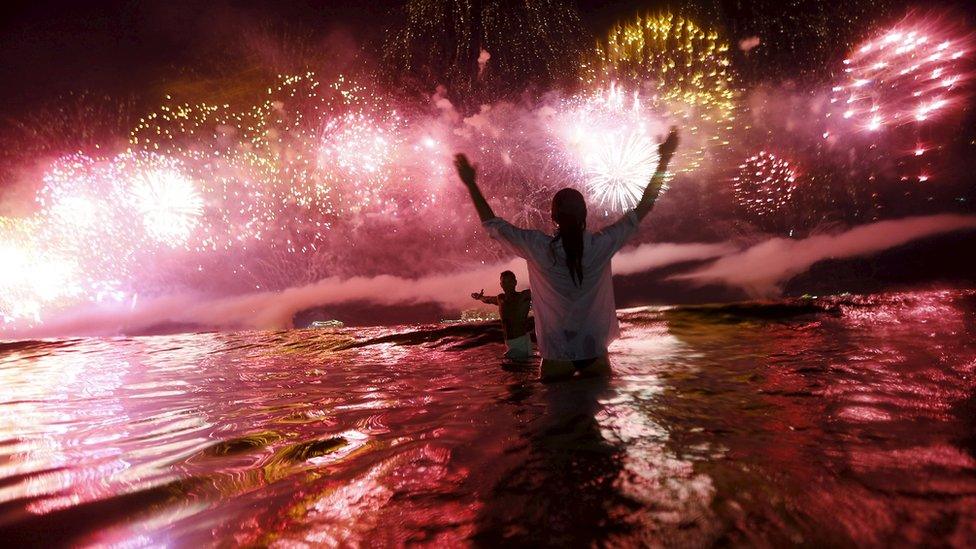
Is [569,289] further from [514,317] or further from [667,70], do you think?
[667,70]

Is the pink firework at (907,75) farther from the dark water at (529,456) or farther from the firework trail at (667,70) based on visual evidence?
the dark water at (529,456)

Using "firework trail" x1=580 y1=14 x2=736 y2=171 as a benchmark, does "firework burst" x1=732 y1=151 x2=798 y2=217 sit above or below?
below

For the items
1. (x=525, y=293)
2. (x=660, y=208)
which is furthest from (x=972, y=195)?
(x=525, y=293)

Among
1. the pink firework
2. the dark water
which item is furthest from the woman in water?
the pink firework

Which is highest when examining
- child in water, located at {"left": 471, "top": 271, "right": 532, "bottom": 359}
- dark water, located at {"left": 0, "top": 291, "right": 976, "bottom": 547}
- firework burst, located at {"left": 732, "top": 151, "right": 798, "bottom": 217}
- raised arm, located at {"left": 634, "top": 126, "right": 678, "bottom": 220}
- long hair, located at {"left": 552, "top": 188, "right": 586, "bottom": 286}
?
firework burst, located at {"left": 732, "top": 151, "right": 798, "bottom": 217}

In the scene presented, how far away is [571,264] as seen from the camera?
11.7ft

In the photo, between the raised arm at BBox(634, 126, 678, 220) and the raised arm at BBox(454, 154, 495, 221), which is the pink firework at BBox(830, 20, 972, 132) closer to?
the raised arm at BBox(634, 126, 678, 220)

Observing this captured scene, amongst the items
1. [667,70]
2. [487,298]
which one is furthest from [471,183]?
[667,70]

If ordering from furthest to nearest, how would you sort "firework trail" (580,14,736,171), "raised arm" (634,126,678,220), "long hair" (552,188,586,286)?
1. "firework trail" (580,14,736,171)
2. "raised arm" (634,126,678,220)
3. "long hair" (552,188,586,286)

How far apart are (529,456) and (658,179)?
2455 millimetres

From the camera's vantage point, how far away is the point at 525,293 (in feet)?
21.5

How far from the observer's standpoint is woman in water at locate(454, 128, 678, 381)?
357 cm

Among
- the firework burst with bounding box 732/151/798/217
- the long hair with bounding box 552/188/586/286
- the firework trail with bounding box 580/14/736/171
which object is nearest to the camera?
the long hair with bounding box 552/188/586/286

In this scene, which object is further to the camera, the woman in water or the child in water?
the child in water
